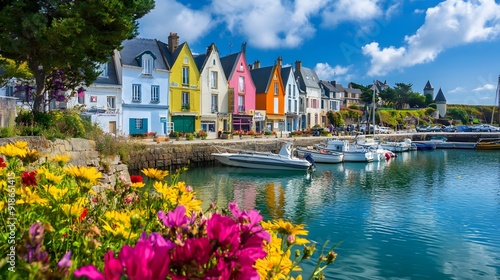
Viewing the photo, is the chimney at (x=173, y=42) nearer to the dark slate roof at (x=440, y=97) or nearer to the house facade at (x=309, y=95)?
the house facade at (x=309, y=95)

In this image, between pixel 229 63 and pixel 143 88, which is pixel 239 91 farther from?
pixel 143 88

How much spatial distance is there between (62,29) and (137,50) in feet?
83.4

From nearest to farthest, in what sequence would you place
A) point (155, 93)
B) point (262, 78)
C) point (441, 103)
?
point (155, 93) → point (262, 78) → point (441, 103)

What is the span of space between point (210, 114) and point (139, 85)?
30.1 ft

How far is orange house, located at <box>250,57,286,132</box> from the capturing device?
4906 cm

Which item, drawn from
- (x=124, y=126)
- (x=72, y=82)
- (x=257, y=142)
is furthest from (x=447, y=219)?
(x=124, y=126)

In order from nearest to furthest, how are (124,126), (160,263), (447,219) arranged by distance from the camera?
1. (160,263)
2. (447,219)
3. (124,126)

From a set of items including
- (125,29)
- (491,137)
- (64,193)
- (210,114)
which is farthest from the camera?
(491,137)

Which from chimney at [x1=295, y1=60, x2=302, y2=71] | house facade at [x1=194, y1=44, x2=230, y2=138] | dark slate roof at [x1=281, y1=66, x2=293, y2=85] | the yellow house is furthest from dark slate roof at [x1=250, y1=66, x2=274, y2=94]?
the yellow house

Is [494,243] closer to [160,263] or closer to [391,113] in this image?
[160,263]

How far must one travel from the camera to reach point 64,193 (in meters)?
2.39

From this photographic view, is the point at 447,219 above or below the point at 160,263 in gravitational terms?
below

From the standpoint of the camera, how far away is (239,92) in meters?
44.8

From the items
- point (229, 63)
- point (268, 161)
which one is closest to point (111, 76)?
point (229, 63)
